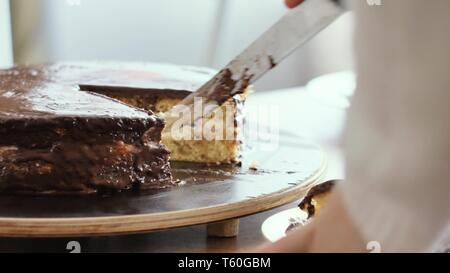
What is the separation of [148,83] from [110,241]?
592 millimetres

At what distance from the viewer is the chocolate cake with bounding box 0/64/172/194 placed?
43.9 inches

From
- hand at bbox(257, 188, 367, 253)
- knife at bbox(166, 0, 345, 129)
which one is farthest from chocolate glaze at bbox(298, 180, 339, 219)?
hand at bbox(257, 188, 367, 253)

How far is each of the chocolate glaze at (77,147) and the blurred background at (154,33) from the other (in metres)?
0.90

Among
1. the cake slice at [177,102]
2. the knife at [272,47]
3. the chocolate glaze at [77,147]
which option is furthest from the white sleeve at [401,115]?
the cake slice at [177,102]

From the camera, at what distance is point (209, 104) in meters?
1.31

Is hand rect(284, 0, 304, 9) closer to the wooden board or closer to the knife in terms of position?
the knife

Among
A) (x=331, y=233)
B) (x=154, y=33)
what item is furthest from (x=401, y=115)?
(x=154, y=33)

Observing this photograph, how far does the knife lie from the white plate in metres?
0.22

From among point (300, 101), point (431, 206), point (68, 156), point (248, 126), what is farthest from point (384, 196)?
point (300, 101)

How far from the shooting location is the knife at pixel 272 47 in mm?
974

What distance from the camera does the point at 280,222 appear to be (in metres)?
1.10

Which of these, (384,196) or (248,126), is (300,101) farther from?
(384,196)

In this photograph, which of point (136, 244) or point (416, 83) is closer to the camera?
point (416, 83)
